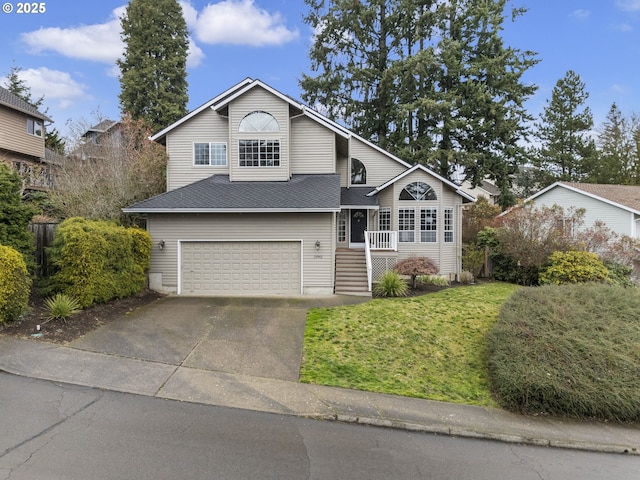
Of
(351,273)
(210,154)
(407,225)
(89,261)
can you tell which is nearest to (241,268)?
(351,273)

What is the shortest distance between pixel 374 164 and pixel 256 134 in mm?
6693

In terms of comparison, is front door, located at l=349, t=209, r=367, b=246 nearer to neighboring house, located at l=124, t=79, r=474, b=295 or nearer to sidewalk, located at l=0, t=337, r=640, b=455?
neighboring house, located at l=124, t=79, r=474, b=295

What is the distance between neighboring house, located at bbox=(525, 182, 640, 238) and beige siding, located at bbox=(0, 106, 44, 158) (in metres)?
30.5

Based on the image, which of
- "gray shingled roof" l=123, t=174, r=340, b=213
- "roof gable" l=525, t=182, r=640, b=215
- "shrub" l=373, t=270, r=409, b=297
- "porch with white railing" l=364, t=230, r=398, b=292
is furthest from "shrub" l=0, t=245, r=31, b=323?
"roof gable" l=525, t=182, r=640, b=215

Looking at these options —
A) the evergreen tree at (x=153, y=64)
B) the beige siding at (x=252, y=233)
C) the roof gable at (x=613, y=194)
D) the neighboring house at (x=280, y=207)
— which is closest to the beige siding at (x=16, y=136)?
the evergreen tree at (x=153, y=64)

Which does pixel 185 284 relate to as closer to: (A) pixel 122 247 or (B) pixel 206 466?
(A) pixel 122 247

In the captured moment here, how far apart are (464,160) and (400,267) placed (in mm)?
13011

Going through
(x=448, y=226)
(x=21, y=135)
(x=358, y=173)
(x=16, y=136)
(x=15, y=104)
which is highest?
(x=15, y=104)

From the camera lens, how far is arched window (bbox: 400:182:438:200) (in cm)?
1738

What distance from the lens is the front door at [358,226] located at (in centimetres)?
1870

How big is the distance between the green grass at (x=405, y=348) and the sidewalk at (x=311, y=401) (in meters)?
0.54

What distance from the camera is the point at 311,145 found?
1695 cm

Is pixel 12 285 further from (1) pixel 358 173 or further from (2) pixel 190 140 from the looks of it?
(1) pixel 358 173

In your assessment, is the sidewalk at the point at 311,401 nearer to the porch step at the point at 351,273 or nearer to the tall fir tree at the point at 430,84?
the porch step at the point at 351,273
